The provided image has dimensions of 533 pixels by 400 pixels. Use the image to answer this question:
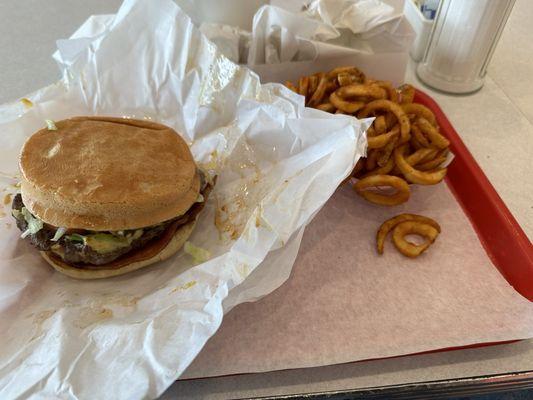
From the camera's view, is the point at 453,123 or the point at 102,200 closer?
the point at 102,200

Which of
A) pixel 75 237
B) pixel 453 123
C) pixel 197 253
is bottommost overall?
pixel 453 123

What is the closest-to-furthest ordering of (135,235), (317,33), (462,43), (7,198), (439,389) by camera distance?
Answer: 1. (439,389)
2. (135,235)
3. (7,198)
4. (317,33)
5. (462,43)

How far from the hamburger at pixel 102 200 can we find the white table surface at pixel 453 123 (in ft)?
1.04

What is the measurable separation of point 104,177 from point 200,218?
281 millimetres

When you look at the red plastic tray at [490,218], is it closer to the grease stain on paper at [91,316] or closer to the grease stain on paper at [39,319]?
the grease stain on paper at [91,316]

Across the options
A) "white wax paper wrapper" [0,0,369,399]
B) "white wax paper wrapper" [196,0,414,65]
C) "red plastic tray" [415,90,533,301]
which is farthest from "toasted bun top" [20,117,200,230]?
"red plastic tray" [415,90,533,301]

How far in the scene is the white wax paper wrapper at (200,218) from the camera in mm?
754

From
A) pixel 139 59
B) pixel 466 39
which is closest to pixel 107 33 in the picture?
pixel 139 59

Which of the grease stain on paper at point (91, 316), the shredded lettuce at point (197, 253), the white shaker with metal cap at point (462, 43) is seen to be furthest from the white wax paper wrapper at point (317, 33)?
the grease stain on paper at point (91, 316)

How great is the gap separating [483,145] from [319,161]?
2.26 ft

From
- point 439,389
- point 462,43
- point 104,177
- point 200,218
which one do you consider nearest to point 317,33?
point 462,43

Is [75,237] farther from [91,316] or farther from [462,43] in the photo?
[462,43]

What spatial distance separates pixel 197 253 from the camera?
40.6 inches

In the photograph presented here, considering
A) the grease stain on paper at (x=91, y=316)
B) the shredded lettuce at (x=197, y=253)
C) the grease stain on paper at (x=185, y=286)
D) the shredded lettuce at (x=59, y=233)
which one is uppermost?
the shredded lettuce at (x=59, y=233)
